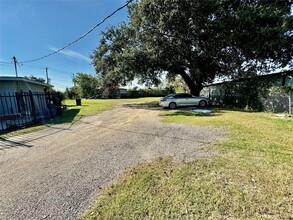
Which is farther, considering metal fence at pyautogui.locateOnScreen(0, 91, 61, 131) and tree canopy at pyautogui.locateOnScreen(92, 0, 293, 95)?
tree canopy at pyautogui.locateOnScreen(92, 0, 293, 95)

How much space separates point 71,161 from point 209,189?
3291 mm

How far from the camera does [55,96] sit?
1504 centimetres

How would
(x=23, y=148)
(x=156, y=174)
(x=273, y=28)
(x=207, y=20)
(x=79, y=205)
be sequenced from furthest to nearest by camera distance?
(x=207, y=20) < (x=273, y=28) < (x=23, y=148) < (x=156, y=174) < (x=79, y=205)

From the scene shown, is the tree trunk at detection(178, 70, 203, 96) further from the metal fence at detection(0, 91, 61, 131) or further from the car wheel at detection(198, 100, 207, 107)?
the metal fence at detection(0, 91, 61, 131)

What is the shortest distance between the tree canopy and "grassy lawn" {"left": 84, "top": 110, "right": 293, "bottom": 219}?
431 inches

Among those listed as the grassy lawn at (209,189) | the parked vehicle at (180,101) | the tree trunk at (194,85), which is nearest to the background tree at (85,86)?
the tree trunk at (194,85)

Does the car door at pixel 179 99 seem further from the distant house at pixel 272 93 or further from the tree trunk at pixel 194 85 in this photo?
the tree trunk at pixel 194 85

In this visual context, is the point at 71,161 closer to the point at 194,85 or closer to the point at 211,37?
the point at 211,37

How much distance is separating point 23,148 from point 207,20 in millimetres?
14276

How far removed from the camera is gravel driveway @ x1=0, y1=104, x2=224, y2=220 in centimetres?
273

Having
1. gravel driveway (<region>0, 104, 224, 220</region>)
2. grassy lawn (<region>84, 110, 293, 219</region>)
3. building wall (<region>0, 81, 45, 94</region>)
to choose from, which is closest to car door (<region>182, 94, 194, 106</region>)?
gravel driveway (<region>0, 104, 224, 220</region>)

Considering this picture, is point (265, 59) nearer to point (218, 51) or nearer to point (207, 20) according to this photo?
point (218, 51)

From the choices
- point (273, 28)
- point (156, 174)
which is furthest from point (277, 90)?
point (156, 174)

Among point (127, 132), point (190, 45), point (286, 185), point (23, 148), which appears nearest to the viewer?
point (286, 185)
